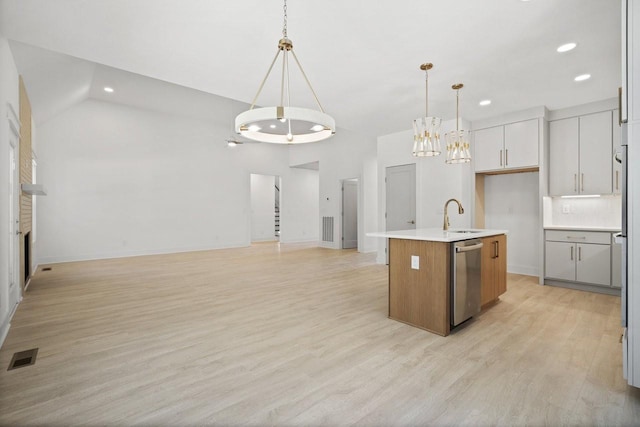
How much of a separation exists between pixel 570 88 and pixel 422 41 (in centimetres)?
265

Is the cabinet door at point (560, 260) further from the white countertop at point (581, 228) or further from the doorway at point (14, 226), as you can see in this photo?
the doorway at point (14, 226)

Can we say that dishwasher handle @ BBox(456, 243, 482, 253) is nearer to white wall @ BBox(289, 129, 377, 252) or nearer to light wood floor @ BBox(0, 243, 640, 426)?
light wood floor @ BBox(0, 243, 640, 426)

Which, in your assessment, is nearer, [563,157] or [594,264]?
[594,264]

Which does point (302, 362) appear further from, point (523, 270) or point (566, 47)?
point (523, 270)

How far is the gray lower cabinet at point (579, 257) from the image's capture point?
4387mm

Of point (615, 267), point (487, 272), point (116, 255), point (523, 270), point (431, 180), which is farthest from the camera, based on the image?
point (116, 255)

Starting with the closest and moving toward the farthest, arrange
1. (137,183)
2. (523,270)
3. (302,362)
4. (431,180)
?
(302,362) → (523,270) → (431,180) → (137,183)

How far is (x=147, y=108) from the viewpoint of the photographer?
8.05m

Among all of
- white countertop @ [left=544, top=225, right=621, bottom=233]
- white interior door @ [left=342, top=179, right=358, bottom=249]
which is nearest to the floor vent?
white countertop @ [left=544, top=225, right=621, bottom=233]

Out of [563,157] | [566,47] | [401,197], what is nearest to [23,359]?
[566,47]

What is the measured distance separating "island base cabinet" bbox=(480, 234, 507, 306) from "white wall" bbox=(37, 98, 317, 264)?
6.41m

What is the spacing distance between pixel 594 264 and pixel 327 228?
6708mm

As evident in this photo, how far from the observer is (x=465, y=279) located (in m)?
3.04

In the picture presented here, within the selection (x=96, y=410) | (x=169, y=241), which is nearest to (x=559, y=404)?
(x=96, y=410)
